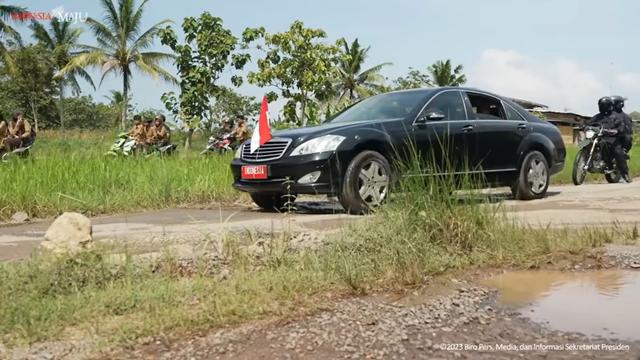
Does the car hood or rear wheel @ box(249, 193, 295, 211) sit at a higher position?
the car hood

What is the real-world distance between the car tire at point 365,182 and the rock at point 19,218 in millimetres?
3666

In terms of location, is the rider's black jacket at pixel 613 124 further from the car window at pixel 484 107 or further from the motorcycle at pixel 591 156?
the car window at pixel 484 107

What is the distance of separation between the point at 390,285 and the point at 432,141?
4.52 metres

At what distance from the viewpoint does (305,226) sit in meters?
7.06

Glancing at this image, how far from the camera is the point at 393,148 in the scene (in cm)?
748

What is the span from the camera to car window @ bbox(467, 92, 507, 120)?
9453 mm

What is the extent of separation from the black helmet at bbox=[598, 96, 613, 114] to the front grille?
26.8ft

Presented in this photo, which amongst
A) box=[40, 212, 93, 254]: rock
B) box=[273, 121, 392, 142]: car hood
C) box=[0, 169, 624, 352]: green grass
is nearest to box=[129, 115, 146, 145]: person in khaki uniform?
box=[273, 121, 392, 142]: car hood

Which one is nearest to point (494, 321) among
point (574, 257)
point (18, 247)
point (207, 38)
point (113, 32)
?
point (574, 257)

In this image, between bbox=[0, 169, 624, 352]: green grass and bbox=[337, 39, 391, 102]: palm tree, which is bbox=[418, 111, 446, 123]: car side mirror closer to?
bbox=[0, 169, 624, 352]: green grass

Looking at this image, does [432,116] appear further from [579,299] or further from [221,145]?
[221,145]

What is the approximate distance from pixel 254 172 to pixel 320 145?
905 mm

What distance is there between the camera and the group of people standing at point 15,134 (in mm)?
15195

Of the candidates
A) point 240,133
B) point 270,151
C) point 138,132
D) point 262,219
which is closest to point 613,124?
point 240,133
